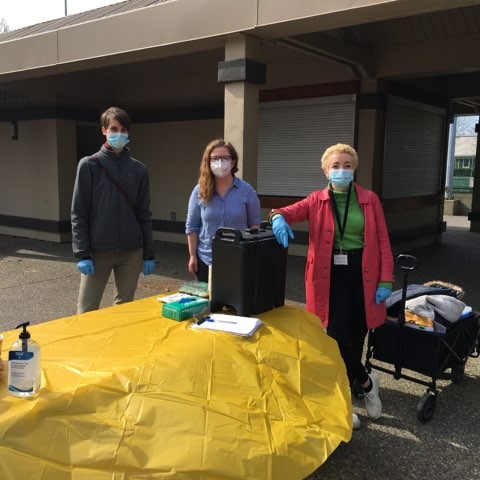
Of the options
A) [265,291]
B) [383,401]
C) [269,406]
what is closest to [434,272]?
[383,401]

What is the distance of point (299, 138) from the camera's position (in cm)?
926

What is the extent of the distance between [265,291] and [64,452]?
140cm

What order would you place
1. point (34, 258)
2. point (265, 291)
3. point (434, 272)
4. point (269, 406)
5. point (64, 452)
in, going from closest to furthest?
point (64, 452) → point (269, 406) → point (265, 291) → point (434, 272) → point (34, 258)

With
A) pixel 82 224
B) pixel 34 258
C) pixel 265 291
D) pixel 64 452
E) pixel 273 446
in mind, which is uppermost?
pixel 82 224

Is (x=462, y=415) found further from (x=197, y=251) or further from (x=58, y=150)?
(x=58, y=150)

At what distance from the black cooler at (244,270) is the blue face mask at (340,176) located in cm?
62

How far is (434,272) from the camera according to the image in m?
8.23

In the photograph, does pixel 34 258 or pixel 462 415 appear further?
pixel 34 258

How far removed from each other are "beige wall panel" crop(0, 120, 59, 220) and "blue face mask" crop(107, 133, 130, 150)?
8.20 meters

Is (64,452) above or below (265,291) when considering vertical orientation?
below

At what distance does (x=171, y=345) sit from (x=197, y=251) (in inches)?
58.1

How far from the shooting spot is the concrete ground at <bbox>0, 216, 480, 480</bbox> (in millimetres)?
2975

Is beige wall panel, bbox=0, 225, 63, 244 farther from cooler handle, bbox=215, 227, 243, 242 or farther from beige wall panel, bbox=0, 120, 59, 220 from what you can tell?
cooler handle, bbox=215, 227, 243, 242

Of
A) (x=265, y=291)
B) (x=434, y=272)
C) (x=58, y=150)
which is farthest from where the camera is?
(x=58, y=150)
